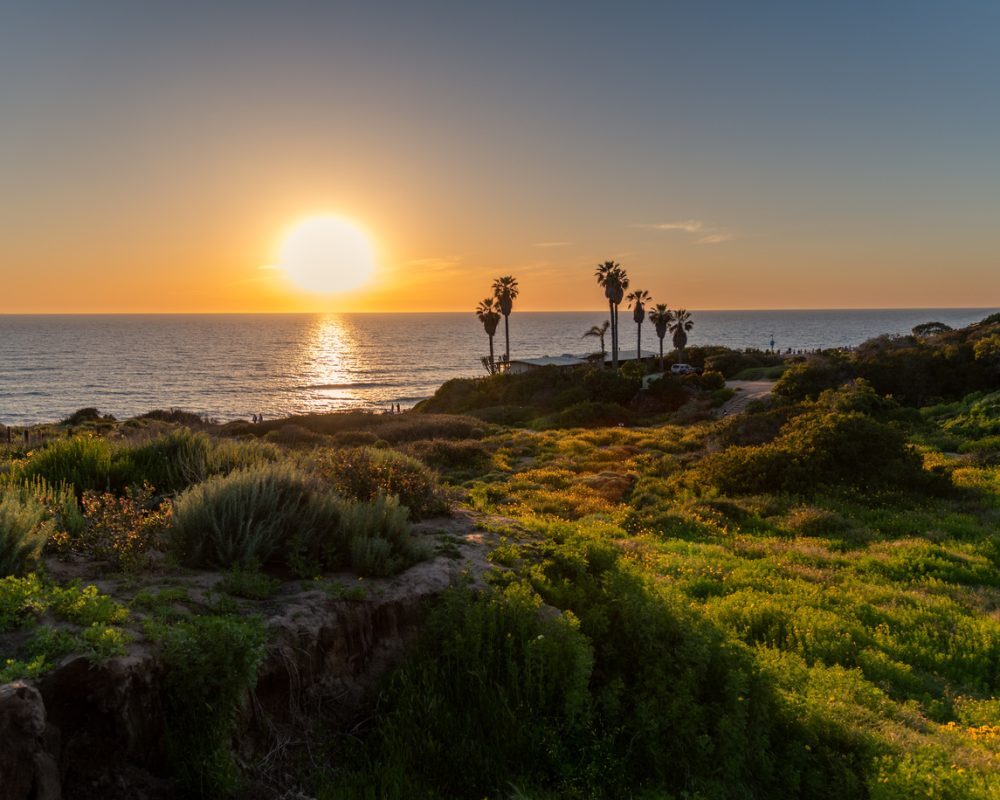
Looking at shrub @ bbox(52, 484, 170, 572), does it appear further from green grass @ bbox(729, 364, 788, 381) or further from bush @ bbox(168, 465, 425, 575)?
green grass @ bbox(729, 364, 788, 381)

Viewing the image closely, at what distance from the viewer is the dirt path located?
125 feet

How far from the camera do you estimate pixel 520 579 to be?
6746mm

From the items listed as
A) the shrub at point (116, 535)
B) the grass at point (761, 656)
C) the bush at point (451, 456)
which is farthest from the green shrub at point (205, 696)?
the bush at point (451, 456)

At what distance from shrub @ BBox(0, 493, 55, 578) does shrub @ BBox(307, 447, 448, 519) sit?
362cm

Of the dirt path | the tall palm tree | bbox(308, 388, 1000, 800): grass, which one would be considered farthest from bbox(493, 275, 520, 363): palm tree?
bbox(308, 388, 1000, 800): grass

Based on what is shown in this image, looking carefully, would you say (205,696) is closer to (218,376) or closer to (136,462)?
(136,462)

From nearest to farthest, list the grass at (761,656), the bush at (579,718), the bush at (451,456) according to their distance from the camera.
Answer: the bush at (579,718)
the grass at (761,656)
the bush at (451,456)

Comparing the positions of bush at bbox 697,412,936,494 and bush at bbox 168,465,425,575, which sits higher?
bush at bbox 168,465,425,575

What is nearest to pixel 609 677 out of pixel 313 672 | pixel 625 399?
pixel 313 672

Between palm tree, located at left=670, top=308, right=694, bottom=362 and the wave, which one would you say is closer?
palm tree, located at left=670, top=308, right=694, bottom=362

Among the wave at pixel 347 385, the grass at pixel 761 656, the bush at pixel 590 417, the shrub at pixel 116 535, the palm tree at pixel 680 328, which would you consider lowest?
the wave at pixel 347 385

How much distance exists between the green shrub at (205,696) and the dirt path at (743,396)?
3341cm

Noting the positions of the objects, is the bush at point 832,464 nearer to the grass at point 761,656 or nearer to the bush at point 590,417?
the grass at point 761,656

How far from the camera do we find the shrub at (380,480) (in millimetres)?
9133
